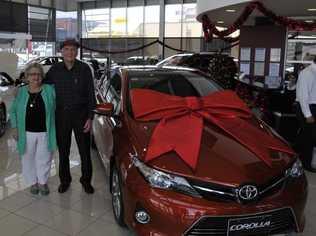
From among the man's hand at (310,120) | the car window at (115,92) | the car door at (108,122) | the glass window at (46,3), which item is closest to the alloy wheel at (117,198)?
the car door at (108,122)

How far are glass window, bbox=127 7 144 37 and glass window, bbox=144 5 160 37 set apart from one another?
0.89 ft

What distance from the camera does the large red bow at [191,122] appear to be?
2.63 meters

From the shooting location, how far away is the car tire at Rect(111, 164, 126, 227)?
2.94 meters

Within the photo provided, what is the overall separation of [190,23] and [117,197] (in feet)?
59.2

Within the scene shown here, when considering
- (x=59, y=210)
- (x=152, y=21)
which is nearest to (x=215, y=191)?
(x=59, y=210)

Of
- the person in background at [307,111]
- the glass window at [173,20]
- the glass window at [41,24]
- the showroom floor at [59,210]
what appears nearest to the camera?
the showroom floor at [59,210]

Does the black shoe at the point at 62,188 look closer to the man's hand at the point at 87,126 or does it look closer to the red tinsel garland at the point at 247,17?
the man's hand at the point at 87,126

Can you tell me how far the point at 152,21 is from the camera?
21391 millimetres

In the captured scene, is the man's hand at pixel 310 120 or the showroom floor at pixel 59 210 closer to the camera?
the showroom floor at pixel 59 210

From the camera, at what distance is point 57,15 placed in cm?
2297

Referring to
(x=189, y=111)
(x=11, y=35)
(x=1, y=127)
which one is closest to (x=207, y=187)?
(x=189, y=111)

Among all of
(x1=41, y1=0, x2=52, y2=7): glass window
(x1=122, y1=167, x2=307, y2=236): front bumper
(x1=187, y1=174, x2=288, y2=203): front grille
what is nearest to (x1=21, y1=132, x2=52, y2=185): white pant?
(x1=122, y1=167, x2=307, y2=236): front bumper

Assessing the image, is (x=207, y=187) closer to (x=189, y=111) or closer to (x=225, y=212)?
(x=225, y=212)

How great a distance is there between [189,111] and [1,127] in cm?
429
